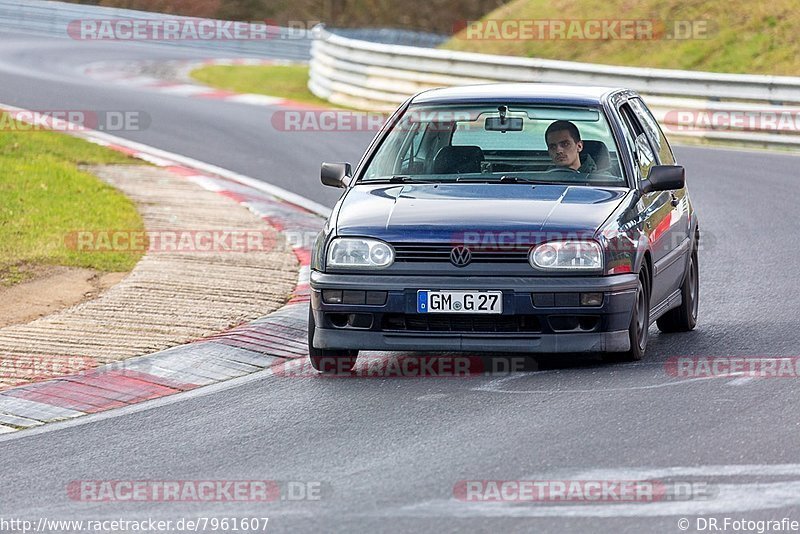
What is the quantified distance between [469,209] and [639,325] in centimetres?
117

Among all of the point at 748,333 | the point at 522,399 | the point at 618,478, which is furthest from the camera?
the point at 748,333

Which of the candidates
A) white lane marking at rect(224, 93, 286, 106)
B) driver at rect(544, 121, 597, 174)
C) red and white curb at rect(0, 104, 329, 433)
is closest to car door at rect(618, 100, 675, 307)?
driver at rect(544, 121, 597, 174)

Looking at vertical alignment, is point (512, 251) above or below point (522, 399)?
above

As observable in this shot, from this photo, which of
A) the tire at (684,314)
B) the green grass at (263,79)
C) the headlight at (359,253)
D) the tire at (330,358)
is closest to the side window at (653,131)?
the tire at (684,314)

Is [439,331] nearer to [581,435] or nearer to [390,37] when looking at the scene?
[581,435]

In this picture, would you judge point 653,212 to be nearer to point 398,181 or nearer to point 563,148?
point 563,148

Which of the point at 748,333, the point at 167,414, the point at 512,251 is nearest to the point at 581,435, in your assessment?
the point at 512,251

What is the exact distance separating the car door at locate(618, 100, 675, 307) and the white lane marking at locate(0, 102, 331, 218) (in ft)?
18.3

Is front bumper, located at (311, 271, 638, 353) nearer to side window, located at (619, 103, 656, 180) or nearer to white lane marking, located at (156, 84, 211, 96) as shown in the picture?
side window, located at (619, 103, 656, 180)

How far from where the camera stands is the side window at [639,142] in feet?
31.1

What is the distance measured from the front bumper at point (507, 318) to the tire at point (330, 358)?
13.6 inches

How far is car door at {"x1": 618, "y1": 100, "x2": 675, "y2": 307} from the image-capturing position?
890cm

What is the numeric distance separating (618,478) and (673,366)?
2486 mm

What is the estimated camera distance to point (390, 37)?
3819 cm
